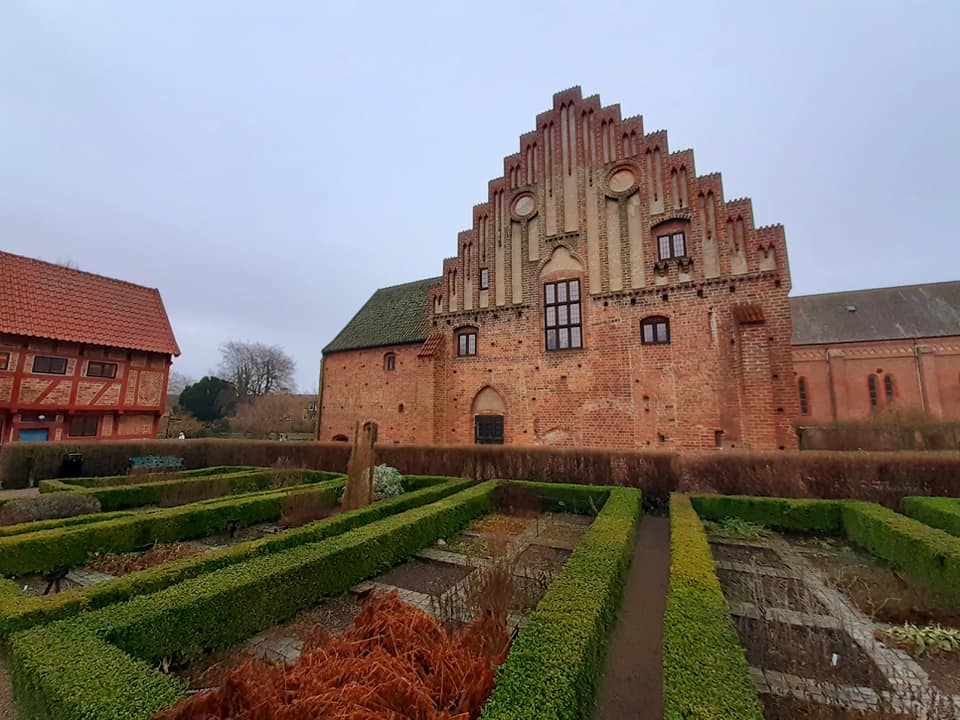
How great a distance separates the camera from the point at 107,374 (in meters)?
17.3

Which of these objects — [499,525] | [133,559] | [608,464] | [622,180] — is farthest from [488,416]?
[133,559]

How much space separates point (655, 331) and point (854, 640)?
9971 mm

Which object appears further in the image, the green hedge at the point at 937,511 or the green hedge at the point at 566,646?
the green hedge at the point at 937,511

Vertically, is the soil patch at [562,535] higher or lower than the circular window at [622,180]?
lower

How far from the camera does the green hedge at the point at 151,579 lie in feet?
10.9

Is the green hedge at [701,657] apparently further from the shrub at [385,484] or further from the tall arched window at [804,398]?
the tall arched window at [804,398]

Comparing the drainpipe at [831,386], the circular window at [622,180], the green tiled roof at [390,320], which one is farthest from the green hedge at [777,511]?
the drainpipe at [831,386]

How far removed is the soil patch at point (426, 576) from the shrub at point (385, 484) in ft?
10.5

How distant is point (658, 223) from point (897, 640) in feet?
38.4

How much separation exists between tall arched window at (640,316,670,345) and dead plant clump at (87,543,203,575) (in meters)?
12.5

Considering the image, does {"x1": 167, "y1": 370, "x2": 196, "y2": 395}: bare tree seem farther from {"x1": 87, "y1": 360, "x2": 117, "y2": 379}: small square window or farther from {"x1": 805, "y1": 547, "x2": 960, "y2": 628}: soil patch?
{"x1": 805, "y1": 547, "x2": 960, "y2": 628}: soil patch

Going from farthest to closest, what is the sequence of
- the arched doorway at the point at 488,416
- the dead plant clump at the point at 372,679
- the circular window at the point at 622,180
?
1. the arched doorway at the point at 488,416
2. the circular window at the point at 622,180
3. the dead plant clump at the point at 372,679

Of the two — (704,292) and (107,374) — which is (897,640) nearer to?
(704,292)

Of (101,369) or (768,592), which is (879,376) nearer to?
(768,592)
